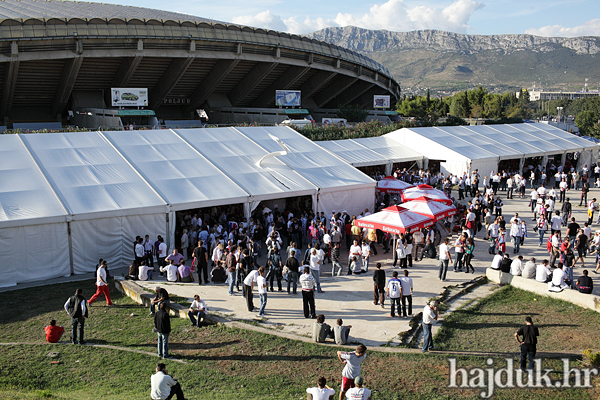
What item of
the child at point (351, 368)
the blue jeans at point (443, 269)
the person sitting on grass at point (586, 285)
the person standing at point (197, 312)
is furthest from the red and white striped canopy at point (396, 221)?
the child at point (351, 368)

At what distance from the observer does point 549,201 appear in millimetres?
21016

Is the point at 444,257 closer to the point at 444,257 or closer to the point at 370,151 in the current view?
the point at 444,257

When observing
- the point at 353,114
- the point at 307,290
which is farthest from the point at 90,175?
the point at 353,114

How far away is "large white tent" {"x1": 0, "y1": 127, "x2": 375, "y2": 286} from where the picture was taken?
14.4 metres

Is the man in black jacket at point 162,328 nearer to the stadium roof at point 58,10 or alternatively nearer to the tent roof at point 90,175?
the tent roof at point 90,175

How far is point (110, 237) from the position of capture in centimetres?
1533

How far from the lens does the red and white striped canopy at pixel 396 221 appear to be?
1561 cm

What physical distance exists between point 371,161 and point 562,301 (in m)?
15.1

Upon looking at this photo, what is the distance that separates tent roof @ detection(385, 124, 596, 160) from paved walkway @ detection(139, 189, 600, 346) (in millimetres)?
14592

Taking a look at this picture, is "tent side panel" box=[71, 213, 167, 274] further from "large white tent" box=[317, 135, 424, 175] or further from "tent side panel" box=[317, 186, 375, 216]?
"large white tent" box=[317, 135, 424, 175]

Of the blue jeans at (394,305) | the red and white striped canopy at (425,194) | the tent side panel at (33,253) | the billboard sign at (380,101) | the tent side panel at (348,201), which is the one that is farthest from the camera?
the billboard sign at (380,101)

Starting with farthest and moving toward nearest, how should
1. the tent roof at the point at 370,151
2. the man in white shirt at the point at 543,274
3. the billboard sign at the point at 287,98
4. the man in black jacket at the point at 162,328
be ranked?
1. the billboard sign at the point at 287,98
2. the tent roof at the point at 370,151
3. the man in white shirt at the point at 543,274
4. the man in black jacket at the point at 162,328

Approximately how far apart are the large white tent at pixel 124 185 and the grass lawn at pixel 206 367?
142 inches

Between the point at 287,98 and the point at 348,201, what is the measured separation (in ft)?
89.0
